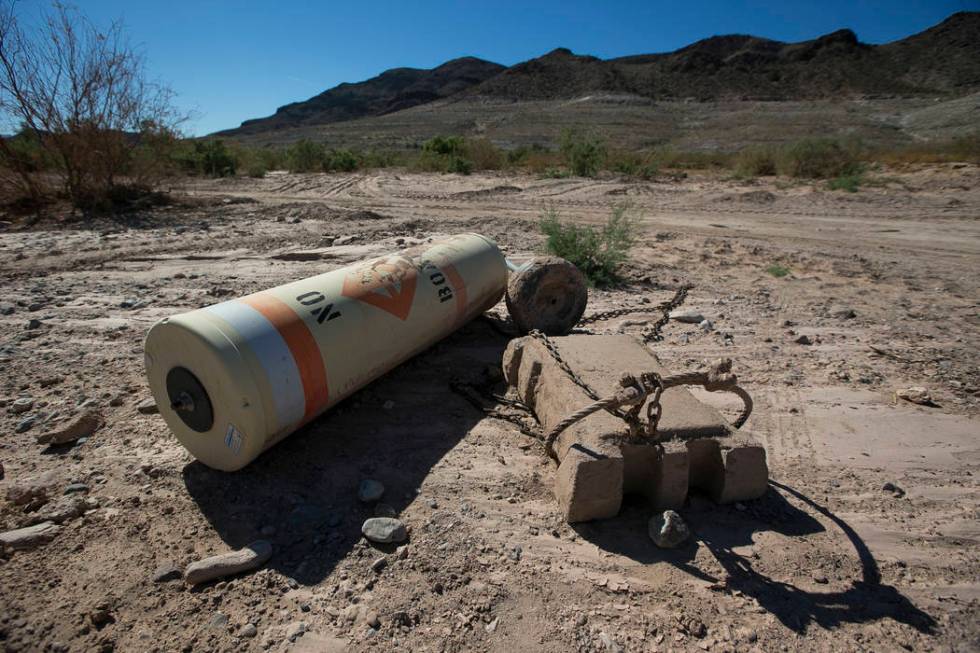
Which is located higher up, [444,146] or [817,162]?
[444,146]

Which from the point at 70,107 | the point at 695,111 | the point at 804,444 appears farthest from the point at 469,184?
the point at 695,111

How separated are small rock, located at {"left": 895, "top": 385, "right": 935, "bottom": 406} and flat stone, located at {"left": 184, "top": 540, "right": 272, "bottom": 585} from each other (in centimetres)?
405

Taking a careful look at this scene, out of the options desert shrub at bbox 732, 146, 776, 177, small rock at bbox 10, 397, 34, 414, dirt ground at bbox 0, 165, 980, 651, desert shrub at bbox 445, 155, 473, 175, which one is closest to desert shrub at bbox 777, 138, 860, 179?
desert shrub at bbox 732, 146, 776, 177

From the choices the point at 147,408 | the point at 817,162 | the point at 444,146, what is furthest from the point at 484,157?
the point at 147,408

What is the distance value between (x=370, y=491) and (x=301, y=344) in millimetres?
847

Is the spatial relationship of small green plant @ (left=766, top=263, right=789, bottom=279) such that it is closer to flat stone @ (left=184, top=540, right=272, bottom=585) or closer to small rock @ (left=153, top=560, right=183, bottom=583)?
flat stone @ (left=184, top=540, right=272, bottom=585)

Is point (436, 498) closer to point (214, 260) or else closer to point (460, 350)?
point (460, 350)

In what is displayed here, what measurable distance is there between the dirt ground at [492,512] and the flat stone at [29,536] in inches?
2.5

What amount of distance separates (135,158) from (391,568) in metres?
13.0

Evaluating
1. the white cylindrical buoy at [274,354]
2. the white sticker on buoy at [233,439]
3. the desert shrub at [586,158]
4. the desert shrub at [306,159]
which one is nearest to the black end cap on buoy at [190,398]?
the white cylindrical buoy at [274,354]

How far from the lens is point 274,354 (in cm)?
270

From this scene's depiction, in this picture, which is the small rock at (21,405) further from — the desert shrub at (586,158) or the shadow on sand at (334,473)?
the desert shrub at (586,158)

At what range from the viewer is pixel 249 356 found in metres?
2.60

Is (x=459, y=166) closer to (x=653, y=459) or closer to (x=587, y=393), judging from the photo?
(x=587, y=393)
